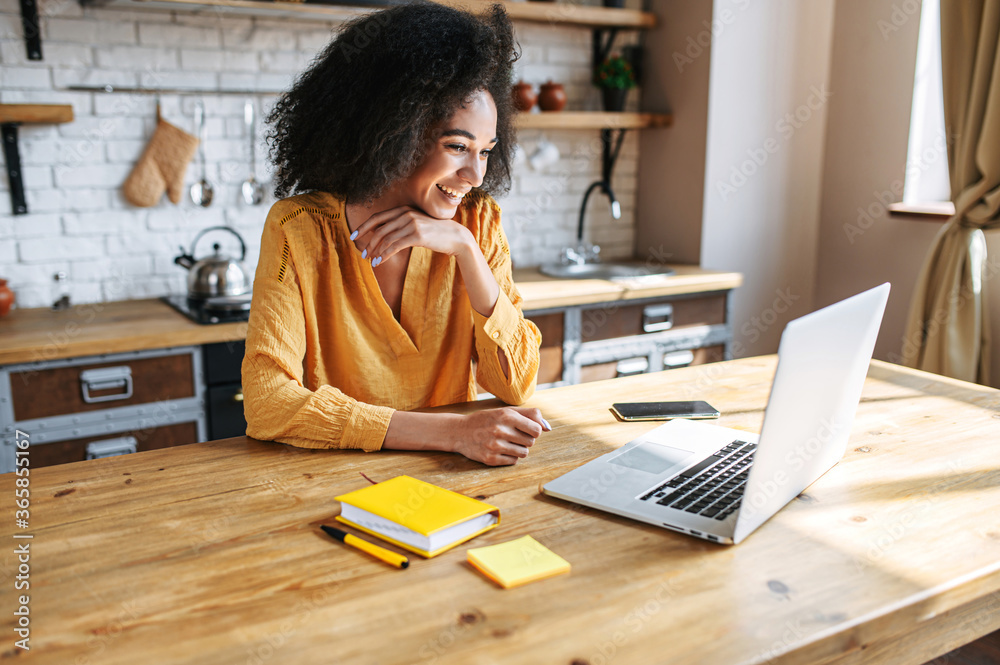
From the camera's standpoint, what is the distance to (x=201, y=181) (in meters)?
2.77

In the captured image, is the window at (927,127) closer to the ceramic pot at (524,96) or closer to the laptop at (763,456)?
the ceramic pot at (524,96)

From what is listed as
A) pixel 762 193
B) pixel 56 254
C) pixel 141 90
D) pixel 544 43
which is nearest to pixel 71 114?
pixel 141 90

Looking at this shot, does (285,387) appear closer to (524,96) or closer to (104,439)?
(104,439)

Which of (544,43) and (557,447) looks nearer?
(557,447)

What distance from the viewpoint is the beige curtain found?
2.74 meters

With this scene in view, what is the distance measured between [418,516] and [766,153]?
2928 mm

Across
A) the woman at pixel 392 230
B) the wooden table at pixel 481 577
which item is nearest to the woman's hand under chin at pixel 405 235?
the woman at pixel 392 230

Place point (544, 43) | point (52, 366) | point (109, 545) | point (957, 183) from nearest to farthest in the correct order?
point (109, 545), point (52, 366), point (957, 183), point (544, 43)

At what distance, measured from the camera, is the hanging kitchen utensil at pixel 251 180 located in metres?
2.82

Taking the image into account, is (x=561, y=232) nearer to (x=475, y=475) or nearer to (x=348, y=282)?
(x=348, y=282)

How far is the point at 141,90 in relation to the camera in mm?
2643

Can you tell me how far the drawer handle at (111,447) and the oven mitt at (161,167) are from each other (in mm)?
865

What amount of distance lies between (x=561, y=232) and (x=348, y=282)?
6.56 ft

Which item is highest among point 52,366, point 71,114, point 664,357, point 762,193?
point 71,114
